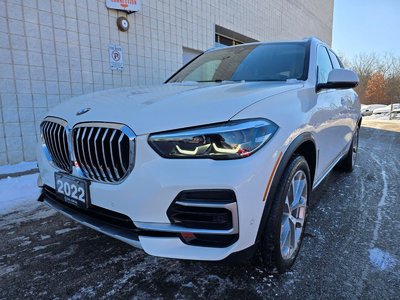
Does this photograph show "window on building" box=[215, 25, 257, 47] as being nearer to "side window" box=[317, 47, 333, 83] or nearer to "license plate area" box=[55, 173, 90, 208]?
"side window" box=[317, 47, 333, 83]

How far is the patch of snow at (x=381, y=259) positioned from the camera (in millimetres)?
2143

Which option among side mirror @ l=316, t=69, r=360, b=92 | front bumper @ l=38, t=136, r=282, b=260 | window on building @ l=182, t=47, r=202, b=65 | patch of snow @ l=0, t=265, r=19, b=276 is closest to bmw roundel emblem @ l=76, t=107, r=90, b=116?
front bumper @ l=38, t=136, r=282, b=260

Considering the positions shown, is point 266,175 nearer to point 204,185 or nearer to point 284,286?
point 204,185

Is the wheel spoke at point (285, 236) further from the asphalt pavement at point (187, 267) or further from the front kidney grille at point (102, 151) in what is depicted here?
the front kidney grille at point (102, 151)

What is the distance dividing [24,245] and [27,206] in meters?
0.96

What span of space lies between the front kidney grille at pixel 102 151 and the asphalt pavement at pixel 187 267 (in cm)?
73

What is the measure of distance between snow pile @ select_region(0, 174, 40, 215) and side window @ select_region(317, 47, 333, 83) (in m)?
3.25

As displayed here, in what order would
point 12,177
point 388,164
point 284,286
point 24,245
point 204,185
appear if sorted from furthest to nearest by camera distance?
point 388,164 < point 12,177 < point 24,245 < point 284,286 < point 204,185

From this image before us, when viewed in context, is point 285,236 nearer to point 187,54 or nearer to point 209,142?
point 209,142

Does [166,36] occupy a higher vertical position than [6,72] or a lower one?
higher

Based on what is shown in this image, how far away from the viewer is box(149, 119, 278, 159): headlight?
157 centimetres

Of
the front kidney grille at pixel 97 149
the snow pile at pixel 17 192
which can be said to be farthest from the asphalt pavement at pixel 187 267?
the front kidney grille at pixel 97 149

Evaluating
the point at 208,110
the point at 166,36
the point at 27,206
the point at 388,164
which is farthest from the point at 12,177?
the point at 388,164

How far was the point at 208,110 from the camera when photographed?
5.43 ft
